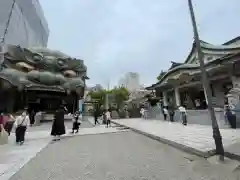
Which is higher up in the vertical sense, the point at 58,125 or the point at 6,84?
the point at 6,84

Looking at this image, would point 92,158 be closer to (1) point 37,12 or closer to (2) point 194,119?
(2) point 194,119

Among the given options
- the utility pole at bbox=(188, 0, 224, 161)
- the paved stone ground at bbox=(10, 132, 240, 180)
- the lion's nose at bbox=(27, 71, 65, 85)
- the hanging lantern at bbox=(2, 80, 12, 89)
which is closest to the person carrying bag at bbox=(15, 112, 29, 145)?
the paved stone ground at bbox=(10, 132, 240, 180)

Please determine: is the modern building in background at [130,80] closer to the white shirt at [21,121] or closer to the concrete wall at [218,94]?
the concrete wall at [218,94]

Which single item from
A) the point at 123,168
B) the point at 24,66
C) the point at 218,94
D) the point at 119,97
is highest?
the point at 24,66

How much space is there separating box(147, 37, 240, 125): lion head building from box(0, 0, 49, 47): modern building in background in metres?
26.0

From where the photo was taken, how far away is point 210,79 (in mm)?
20297

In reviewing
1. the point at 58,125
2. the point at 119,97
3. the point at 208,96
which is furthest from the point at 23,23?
the point at 208,96

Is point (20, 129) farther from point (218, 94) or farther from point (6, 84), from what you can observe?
point (6, 84)

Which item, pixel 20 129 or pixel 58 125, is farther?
pixel 58 125

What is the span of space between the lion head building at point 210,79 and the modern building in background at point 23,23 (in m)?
26.0

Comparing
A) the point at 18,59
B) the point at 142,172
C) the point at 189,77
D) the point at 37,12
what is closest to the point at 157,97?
the point at 189,77

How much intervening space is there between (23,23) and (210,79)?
119 ft

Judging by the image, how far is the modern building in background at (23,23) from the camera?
1331 inches

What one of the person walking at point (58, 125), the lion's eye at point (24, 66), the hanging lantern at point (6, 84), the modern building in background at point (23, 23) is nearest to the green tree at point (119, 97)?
the lion's eye at point (24, 66)
